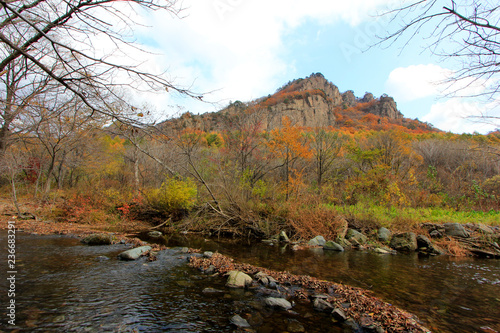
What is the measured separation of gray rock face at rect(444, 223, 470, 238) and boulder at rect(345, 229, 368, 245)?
3444 mm

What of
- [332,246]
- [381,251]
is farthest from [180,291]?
[381,251]

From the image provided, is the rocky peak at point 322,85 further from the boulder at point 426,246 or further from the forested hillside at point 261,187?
the boulder at point 426,246

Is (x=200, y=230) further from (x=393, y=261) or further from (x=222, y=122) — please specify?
(x=393, y=261)

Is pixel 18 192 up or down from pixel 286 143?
down

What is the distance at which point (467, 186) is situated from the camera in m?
15.7

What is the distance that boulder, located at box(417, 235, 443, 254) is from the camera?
30.8 ft

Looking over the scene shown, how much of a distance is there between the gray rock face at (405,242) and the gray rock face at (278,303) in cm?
761

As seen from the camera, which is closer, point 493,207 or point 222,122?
point 493,207

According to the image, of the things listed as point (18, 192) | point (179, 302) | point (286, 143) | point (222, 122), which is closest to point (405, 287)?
point (179, 302)

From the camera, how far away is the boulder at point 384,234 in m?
10.3

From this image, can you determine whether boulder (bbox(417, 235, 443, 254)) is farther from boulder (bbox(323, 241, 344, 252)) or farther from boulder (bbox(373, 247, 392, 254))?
boulder (bbox(323, 241, 344, 252))

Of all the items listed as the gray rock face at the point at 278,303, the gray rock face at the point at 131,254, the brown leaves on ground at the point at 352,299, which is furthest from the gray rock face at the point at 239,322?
the gray rock face at the point at 131,254

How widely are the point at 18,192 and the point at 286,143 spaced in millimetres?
21128

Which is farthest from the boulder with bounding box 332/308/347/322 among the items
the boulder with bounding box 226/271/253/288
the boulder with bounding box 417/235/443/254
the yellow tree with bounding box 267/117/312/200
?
the yellow tree with bounding box 267/117/312/200
